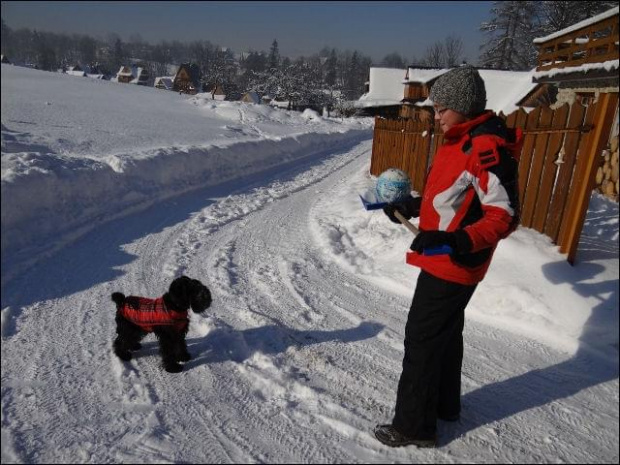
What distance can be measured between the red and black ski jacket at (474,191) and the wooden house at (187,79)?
255 cm

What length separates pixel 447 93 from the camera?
204cm

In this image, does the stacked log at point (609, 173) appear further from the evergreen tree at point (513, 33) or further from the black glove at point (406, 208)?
the evergreen tree at point (513, 33)

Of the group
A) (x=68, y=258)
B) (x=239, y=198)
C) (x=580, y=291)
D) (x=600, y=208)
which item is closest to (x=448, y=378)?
(x=580, y=291)

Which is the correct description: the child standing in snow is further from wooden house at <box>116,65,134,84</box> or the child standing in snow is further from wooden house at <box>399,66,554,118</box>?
wooden house at <box>399,66,554,118</box>

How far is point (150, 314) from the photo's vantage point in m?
3.04

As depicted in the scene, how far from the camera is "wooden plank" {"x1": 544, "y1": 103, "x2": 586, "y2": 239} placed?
2334mm

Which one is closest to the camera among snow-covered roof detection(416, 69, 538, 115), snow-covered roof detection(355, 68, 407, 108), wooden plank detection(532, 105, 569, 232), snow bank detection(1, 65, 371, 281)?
snow bank detection(1, 65, 371, 281)

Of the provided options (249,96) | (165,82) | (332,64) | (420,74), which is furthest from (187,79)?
(420,74)

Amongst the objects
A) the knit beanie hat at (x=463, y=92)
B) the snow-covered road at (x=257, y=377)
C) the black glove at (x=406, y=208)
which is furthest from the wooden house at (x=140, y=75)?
the knit beanie hat at (x=463, y=92)

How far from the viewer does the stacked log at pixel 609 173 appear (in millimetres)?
1379

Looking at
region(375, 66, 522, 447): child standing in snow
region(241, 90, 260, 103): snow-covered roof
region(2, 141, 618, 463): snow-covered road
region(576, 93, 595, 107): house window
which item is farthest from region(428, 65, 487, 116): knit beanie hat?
region(241, 90, 260, 103): snow-covered roof

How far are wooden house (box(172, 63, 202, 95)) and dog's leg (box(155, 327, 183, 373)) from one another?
2.25m

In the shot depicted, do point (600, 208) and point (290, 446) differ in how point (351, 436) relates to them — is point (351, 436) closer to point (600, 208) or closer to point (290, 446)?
point (290, 446)

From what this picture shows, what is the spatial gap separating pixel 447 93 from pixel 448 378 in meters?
1.71
